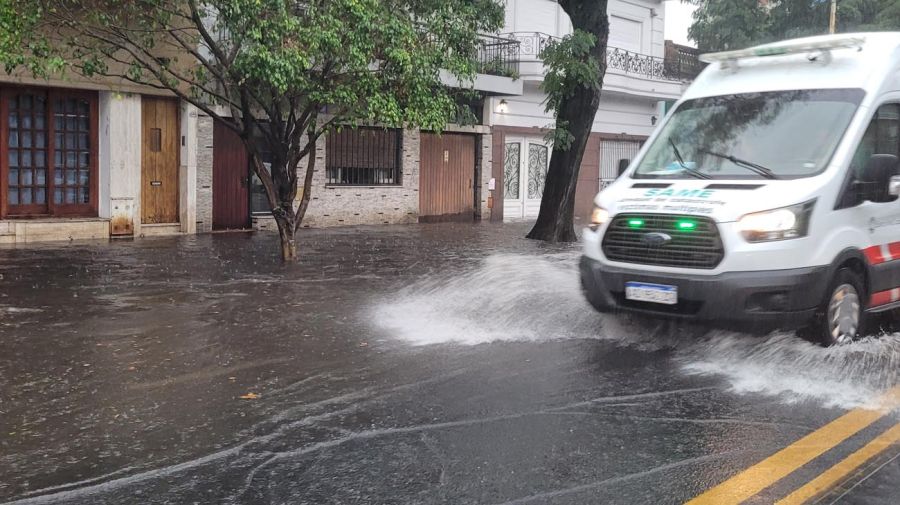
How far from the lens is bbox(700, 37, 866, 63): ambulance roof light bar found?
762 centimetres

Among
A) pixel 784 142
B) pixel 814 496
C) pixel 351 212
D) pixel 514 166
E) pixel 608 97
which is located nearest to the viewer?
pixel 814 496

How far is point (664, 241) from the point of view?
674 centimetres

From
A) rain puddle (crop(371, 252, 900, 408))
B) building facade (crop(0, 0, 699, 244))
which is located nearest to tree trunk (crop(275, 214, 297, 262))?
building facade (crop(0, 0, 699, 244))

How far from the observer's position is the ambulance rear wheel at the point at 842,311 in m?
6.72

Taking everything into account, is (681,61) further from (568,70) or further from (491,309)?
(491,309)

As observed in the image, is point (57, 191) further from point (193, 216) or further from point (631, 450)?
point (631, 450)

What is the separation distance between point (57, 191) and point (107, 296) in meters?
6.71

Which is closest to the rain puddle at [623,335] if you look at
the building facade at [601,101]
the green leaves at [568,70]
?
the green leaves at [568,70]

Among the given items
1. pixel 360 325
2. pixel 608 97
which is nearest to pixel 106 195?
pixel 360 325

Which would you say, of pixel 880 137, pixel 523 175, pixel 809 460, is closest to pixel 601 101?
pixel 523 175

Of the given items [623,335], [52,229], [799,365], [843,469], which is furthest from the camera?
[52,229]

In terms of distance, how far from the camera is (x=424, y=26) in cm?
1290

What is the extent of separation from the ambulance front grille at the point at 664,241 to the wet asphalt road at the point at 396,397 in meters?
0.81

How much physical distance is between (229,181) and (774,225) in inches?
536
